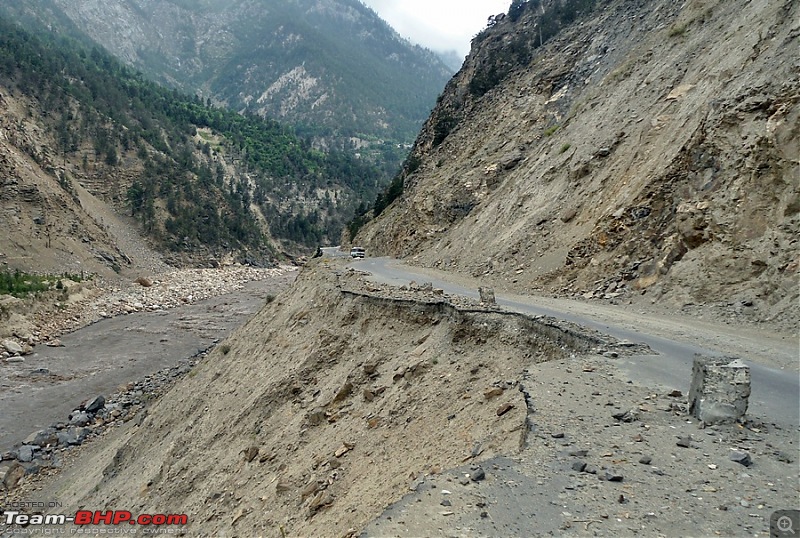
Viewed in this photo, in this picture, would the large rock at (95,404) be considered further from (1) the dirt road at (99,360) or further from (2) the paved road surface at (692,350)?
(2) the paved road surface at (692,350)

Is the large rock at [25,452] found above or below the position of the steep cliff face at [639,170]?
below

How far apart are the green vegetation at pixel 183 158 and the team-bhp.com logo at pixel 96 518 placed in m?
66.3

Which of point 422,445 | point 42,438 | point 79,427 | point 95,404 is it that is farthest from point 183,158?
point 422,445

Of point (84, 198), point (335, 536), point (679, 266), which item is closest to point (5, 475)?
point (335, 536)

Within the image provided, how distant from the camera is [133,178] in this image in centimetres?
8250

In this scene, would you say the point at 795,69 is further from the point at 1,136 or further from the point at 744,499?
the point at 1,136

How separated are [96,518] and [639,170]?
1881cm

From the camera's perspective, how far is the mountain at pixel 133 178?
54906mm

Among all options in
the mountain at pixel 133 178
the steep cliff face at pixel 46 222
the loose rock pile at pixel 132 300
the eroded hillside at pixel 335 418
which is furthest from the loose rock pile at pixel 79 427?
the mountain at pixel 133 178

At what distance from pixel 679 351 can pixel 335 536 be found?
617cm

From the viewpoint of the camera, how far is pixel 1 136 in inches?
2259

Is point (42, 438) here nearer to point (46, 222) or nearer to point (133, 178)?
point (46, 222)

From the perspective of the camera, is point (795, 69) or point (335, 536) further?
point (795, 69)

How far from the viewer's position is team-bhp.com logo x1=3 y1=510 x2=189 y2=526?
34.4ft
